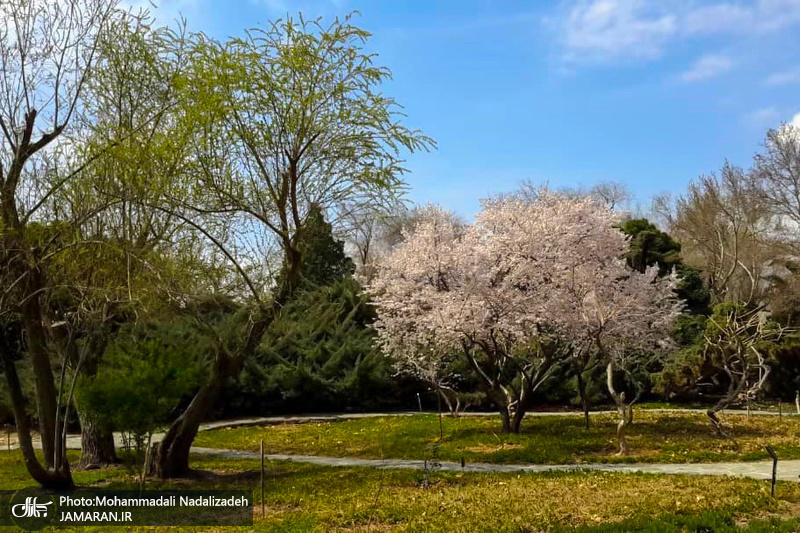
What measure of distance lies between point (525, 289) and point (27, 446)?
30.8 ft

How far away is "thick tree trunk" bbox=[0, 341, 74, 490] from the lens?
830 centimetres

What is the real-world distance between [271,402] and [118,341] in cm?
804

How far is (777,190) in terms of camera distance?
103ft

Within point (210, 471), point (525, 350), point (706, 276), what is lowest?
point (210, 471)

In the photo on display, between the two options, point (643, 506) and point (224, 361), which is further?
point (224, 361)

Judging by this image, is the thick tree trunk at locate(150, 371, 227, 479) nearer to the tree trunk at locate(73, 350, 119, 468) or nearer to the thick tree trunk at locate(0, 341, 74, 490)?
the thick tree trunk at locate(0, 341, 74, 490)

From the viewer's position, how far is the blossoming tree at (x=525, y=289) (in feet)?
43.7

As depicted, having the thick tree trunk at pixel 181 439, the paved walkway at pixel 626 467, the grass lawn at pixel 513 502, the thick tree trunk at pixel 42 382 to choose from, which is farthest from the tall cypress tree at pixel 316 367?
the grass lawn at pixel 513 502

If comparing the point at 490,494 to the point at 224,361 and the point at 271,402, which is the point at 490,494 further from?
the point at 271,402

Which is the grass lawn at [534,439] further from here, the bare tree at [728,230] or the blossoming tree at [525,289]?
the bare tree at [728,230]

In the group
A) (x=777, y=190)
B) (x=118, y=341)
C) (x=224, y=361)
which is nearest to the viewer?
(x=224, y=361)

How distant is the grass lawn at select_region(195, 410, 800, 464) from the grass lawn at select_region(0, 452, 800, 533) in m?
2.20

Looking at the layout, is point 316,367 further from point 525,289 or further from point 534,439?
point 534,439

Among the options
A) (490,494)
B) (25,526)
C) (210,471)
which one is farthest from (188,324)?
(490,494)
